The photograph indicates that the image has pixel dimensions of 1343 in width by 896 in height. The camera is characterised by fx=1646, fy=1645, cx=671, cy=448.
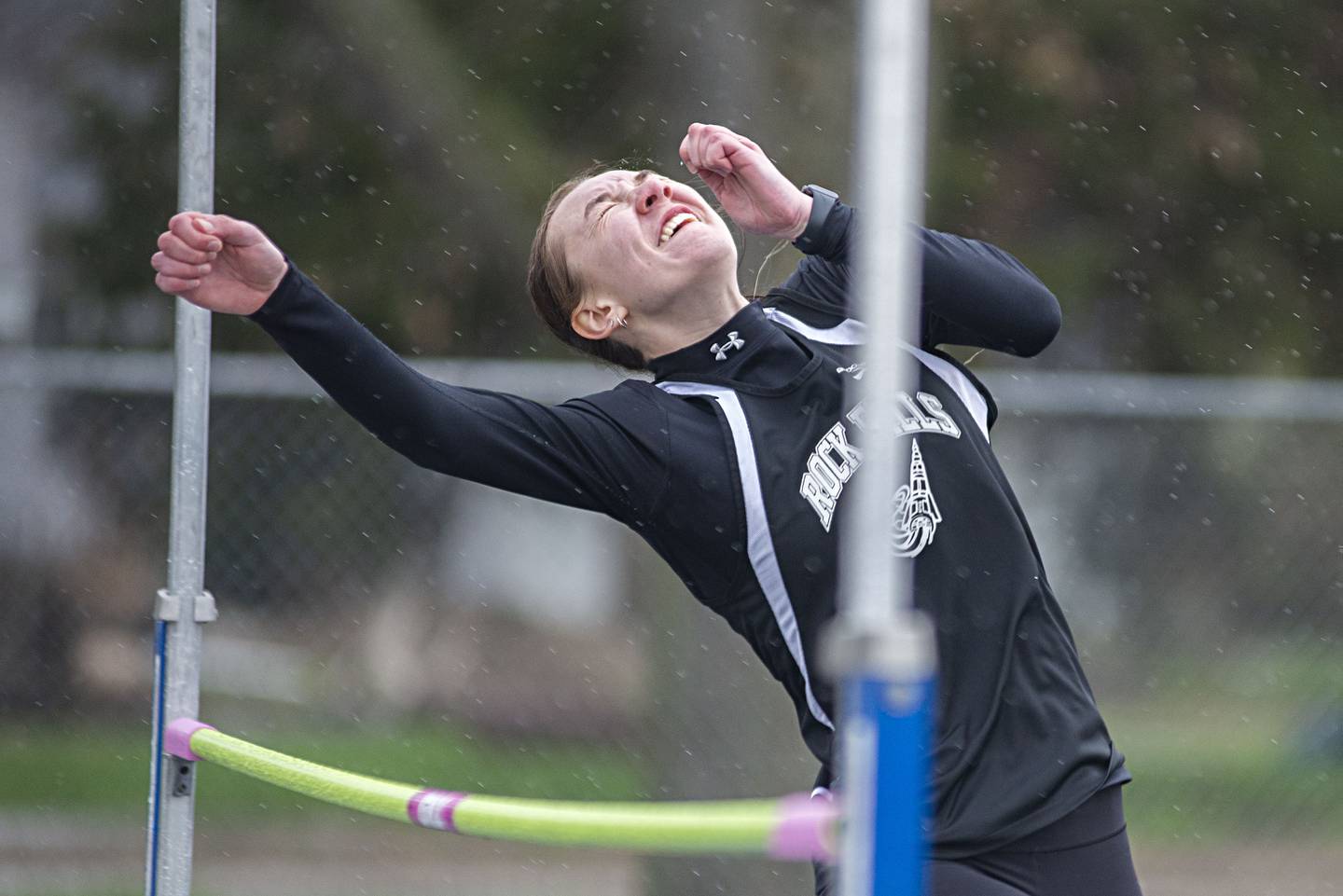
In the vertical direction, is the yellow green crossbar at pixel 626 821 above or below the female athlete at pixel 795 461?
below

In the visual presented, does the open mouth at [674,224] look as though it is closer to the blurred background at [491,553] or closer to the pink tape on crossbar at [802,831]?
the pink tape on crossbar at [802,831]

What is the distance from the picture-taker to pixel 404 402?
2.30 m

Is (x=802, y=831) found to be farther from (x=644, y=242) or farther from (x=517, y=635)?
(x=517, y=635)

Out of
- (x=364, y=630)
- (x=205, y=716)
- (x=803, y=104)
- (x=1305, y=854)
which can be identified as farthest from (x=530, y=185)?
(x=1305, y=854)

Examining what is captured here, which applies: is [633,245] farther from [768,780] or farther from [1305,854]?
[1305,854]

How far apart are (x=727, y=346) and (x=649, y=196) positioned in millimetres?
286

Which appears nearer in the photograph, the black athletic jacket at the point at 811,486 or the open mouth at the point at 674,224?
the black athletic jacket at the point at 811,486

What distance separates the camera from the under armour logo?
2.57 m

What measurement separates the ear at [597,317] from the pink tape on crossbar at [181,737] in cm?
99

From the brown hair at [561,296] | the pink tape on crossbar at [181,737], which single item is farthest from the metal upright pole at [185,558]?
the brown hair at [561,296]

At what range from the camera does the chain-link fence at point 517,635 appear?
5500mm

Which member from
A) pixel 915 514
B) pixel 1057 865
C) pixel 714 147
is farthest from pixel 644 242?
pixel 1057 865

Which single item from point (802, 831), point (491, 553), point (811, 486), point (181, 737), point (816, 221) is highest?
point (491, 553)

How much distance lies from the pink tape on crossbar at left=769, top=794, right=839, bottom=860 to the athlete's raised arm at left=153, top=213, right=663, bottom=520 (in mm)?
963
